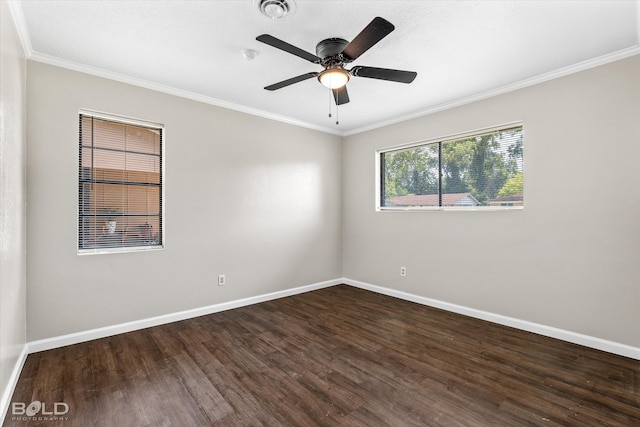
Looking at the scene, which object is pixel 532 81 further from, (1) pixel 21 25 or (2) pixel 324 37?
(1) pixel 21 25

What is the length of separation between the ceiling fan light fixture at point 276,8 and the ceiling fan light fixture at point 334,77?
1.53ft

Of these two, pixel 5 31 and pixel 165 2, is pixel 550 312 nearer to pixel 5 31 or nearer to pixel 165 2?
pixel 165 2

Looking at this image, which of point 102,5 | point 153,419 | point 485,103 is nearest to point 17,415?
point 153,419

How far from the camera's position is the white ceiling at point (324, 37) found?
6.59 feet

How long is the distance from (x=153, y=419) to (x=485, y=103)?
4185mm

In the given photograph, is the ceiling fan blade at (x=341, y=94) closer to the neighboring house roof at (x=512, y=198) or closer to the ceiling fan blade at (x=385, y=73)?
the ceiling fan blade at (x=385, y=73)

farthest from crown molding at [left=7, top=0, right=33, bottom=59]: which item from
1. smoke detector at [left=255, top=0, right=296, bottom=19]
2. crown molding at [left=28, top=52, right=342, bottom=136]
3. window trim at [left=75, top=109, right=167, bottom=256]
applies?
smoke detector at [left=255, top=0, right=296, bottom=19]

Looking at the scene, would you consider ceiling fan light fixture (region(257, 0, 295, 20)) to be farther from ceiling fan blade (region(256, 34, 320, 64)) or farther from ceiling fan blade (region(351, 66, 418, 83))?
ceiling fan blade (region(351, 66, 418, 83))

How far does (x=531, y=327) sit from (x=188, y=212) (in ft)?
12.8

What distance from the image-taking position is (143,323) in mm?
3129

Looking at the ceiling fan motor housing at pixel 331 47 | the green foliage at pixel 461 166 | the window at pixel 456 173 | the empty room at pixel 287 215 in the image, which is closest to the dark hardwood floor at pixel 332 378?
the empty room at pixel 287 215

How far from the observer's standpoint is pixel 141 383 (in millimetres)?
2154

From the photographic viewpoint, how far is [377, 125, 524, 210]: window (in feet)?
10.9
